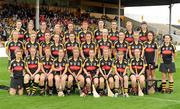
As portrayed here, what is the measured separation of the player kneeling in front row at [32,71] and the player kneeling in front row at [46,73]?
12 centimetres

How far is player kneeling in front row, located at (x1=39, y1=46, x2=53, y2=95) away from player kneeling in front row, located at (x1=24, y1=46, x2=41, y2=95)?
Answer: 12cm

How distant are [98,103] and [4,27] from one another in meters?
21.7

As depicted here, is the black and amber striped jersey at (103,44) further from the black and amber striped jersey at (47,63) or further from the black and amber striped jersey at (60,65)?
the black and amber striped jersey at (47,63)

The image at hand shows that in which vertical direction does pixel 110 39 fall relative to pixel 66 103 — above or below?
above

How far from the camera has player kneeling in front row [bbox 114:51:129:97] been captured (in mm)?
10109

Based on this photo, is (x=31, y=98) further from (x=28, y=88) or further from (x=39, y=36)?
(x=39, y=36)

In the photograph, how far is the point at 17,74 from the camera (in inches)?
402

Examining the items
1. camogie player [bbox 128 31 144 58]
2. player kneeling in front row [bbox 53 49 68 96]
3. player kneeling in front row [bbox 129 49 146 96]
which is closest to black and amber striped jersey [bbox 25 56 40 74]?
player kneeling in front row [bbox 53 49 68 96]

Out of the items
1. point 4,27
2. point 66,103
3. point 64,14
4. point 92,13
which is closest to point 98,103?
point 66,103

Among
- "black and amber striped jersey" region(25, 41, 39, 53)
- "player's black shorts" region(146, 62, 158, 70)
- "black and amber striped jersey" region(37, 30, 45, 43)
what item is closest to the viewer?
"black and amber striped jersey" region(25, 41, 39, 53)

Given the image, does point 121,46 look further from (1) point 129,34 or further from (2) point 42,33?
(2) point 42,33

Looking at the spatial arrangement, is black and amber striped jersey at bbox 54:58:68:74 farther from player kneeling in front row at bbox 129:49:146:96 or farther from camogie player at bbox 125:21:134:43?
camogie player at bbox 125:21:134:43

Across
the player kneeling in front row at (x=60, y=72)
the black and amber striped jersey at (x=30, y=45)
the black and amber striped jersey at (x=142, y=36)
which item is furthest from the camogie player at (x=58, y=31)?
the black and amber striped jersey at (x=142, y=36)

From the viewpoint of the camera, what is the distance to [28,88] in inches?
399
